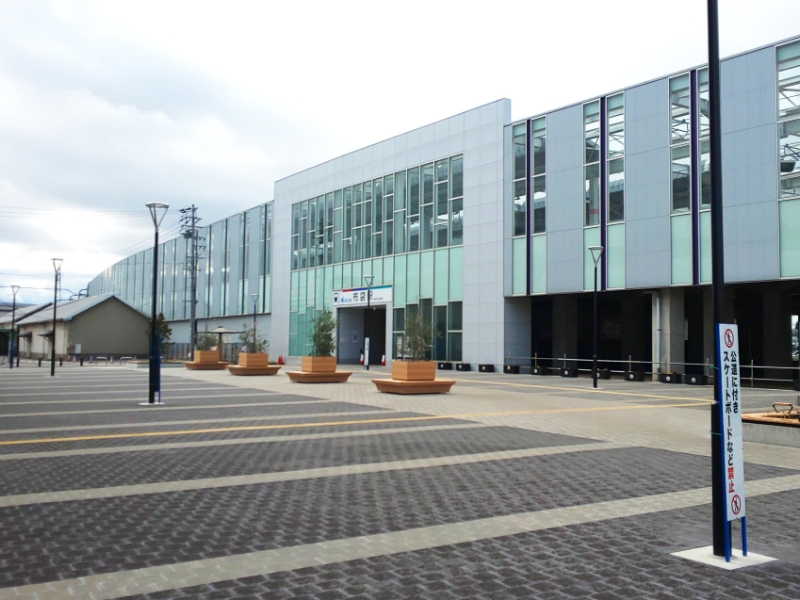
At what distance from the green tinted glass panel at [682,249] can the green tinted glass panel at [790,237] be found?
379 cm

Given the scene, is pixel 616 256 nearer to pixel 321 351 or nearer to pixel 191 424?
pixel 321 351

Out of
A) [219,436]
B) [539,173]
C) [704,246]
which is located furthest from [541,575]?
[539,173]

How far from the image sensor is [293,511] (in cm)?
713

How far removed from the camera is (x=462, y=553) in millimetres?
5762

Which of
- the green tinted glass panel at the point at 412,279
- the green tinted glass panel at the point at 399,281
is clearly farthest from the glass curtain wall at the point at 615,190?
the green tinted glass panel at the point at 399,281

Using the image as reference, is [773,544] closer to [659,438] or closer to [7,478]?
[659,438]

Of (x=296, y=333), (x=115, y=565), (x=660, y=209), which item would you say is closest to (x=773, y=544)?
(x=115, y=565)

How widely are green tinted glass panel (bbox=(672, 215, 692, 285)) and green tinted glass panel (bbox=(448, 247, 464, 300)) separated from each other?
43.9 ft

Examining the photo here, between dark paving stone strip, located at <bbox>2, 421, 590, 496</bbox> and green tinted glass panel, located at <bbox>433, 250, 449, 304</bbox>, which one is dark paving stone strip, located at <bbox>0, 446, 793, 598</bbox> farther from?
green tinted glass panel, located at <bbox>433, 250, 449, 304</bbox>

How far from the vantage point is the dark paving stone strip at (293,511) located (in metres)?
5.65

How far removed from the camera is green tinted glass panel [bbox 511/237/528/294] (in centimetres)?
3831

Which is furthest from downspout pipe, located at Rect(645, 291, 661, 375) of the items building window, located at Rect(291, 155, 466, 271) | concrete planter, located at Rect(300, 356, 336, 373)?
concrete planter, located at Rect(300, 356, 336, 373)

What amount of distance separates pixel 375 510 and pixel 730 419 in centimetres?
338

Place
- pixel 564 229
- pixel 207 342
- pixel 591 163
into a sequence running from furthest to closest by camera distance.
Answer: pixel 207 342 → pixel 564 229 → pixel 591 163
